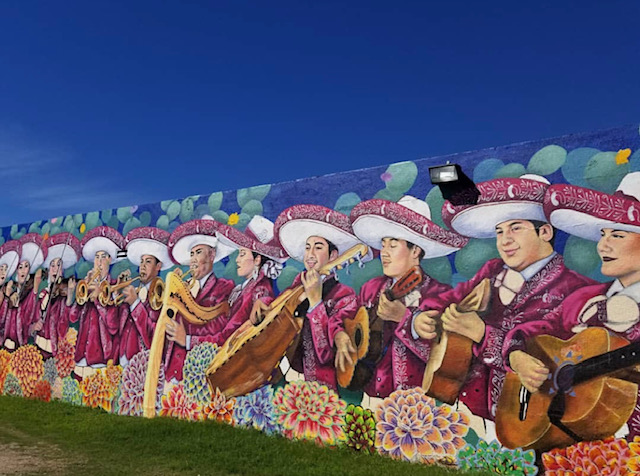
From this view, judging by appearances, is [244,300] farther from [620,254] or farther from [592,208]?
[620,254]

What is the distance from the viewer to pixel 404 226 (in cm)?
707

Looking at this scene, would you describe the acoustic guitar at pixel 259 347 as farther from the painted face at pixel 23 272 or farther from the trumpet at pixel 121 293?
the painted face at pixel 23 272

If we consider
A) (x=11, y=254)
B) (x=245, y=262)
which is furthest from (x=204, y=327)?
(x=11, y=254)

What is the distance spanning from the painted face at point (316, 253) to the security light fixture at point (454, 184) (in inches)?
69.8

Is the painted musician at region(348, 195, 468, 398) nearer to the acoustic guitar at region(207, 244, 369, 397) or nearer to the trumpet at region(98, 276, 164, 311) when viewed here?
the acoustic guitar at region(207, 244, 369, 397)

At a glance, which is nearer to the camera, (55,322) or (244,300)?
(244,300)

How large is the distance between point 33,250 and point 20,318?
1.44m

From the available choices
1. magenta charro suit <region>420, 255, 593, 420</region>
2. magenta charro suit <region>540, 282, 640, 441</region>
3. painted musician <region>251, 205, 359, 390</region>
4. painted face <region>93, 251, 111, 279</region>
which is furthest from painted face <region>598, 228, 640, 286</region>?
painted face <region>93, 251, 111, 279</region>

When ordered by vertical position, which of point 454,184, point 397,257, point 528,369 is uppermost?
point 454,184

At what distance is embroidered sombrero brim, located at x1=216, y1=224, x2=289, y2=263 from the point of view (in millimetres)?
8258

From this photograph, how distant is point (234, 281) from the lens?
342 inches

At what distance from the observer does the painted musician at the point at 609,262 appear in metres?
5.49

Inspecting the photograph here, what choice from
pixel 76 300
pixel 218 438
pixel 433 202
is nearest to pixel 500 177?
pixel 433 202

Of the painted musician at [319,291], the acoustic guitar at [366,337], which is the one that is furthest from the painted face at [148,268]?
the acoustic guitar at [366,337]
